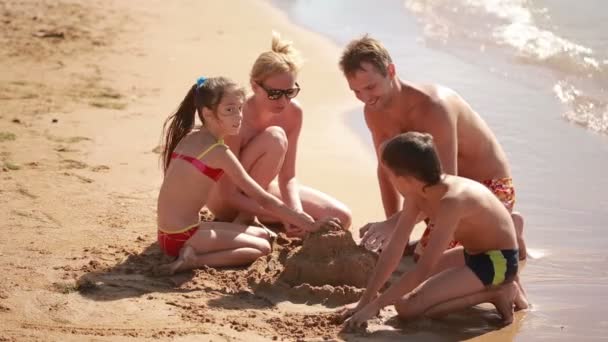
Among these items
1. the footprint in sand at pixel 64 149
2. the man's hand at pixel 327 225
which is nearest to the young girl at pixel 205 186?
the man's hand at pixel 327 225

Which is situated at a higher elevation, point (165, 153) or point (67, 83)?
point (165, 153)

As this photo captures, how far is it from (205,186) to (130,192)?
51.9 inches

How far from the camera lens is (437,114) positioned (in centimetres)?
562

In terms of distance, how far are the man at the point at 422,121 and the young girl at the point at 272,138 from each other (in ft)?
1.78

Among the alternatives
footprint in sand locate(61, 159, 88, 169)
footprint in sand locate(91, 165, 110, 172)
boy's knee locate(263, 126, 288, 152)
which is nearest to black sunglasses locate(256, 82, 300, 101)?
boy's knee locate(263, 126, 288, 152)

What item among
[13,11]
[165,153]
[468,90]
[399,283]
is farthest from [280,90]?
[13,11]

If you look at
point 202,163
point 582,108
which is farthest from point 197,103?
point 582,108

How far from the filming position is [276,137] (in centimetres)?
617

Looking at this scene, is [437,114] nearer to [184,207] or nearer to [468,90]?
[184,207]

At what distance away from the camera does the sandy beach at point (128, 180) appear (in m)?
4.95

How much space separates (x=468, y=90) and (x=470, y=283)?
186 inches

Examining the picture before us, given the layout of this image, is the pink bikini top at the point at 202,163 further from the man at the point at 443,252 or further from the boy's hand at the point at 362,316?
the boy's hand at the point at 362,316

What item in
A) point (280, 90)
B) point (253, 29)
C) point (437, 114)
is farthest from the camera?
point (253, 29)

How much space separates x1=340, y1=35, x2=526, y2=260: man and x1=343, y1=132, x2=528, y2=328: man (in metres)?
0.40
